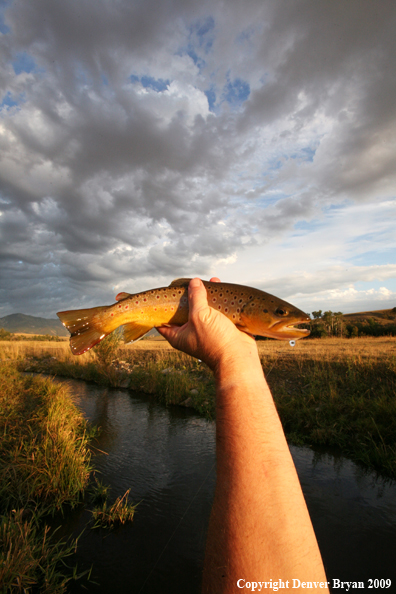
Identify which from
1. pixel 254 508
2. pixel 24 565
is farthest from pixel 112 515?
pixel 254 508

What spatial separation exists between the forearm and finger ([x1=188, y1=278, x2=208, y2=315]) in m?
1.09

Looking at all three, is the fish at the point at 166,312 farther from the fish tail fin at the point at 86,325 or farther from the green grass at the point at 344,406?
the green grass at the point at 344,406

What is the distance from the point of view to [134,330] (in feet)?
11.8

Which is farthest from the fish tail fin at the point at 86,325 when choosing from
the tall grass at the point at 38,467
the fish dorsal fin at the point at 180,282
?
the tall grass at the point at 38,467

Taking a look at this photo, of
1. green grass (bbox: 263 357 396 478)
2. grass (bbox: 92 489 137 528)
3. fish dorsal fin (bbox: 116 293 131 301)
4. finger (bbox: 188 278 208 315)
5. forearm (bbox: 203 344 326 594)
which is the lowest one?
grass (bbox: 92 489 137 528)

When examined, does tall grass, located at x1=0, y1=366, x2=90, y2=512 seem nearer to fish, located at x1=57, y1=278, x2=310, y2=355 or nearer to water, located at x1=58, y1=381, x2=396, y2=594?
water, located at x1=58, y1=381, x2=396, y2=594

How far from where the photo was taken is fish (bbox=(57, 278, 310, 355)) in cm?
324

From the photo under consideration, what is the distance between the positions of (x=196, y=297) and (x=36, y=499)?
6494 mm

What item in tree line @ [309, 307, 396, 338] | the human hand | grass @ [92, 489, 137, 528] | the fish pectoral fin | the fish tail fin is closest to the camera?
the human hand

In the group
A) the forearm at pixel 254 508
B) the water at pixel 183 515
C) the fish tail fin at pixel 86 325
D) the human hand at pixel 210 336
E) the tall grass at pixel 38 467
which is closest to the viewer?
the forearm at pixel 254 508

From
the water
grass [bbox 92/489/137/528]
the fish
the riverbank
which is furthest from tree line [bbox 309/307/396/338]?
the fish

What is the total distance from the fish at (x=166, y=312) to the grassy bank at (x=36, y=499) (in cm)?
300

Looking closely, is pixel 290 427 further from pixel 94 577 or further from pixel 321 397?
pixel 94 577

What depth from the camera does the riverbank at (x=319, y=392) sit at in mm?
8859
